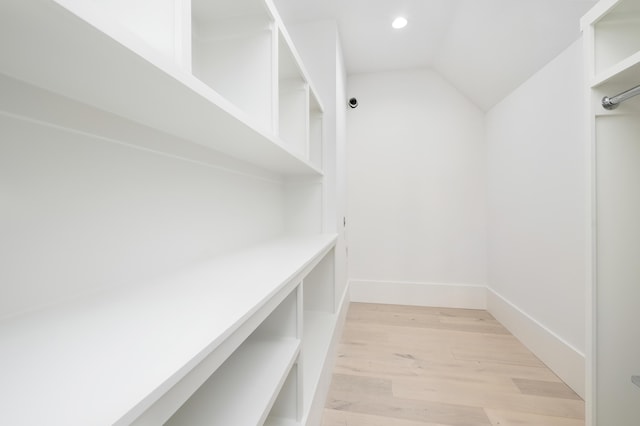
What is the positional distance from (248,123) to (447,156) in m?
2.36

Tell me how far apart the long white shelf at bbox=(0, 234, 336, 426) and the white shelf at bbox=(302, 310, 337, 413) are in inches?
27.0

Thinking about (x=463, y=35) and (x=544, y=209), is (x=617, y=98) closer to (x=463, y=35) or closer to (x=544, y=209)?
(x=544, y=209)

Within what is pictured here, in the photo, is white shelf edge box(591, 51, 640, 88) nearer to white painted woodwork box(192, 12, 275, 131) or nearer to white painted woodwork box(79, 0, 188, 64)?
white painted woodwork box(192, 12, 275, 131)

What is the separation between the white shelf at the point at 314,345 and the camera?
42.1 inches

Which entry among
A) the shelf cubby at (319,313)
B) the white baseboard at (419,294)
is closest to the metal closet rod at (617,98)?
the shelf cubby at (319,313)

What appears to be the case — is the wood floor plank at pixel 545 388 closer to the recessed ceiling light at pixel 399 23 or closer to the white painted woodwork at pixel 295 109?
the white painted woodwork at pixel 295 109

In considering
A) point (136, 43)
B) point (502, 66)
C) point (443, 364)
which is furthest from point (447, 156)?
point (136, 43)

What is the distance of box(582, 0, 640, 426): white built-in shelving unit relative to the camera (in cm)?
90

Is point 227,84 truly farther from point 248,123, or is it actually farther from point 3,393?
point 3,393

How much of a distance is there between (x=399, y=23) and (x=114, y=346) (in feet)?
7.93

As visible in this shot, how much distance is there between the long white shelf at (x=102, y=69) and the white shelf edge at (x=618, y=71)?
114cm

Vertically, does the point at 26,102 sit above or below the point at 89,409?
above

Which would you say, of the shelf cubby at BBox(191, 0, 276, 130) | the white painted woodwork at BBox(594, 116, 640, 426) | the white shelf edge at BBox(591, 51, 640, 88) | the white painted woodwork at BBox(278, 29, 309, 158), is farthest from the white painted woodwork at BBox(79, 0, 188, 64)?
the white painted woodwork at BBox(594, 116, 640, 426)

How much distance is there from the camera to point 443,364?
1.61 m
